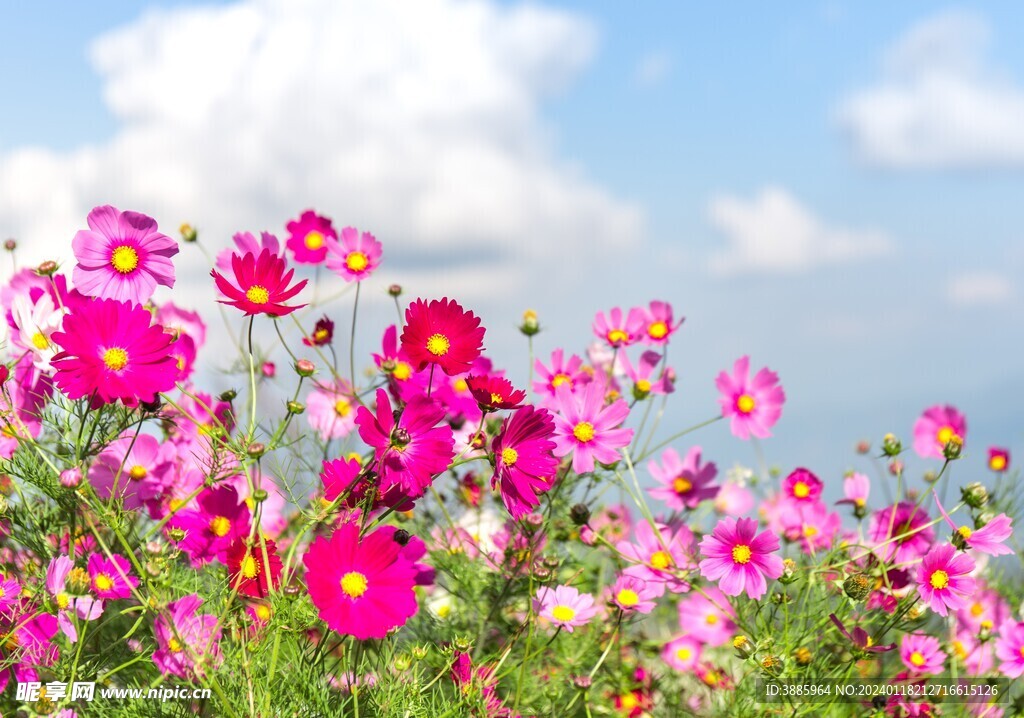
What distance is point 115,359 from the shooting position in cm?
103

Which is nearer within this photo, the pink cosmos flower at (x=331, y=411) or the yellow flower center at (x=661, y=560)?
the yellow flower center at (x=661, y=560)

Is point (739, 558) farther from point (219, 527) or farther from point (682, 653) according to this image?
point (682, 653)

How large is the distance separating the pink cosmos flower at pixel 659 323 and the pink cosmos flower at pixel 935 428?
0.56 m

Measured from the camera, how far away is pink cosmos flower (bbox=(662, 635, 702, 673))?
1967 mm

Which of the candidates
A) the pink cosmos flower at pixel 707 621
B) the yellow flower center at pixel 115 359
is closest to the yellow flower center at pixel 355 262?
the yellow flower center at pixel 115 359

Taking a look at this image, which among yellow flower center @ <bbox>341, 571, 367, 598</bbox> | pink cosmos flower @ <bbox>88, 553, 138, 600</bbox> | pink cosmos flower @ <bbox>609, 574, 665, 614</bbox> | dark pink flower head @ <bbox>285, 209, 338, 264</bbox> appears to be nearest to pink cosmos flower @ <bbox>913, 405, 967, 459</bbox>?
pink cosmos flower @ <bbox>609, 574, 665, 614</bbox>

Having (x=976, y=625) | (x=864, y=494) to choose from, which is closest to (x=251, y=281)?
(x=864, y=494)

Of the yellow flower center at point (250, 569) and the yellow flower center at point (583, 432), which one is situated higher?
the yellow flower center at point (583, 432)

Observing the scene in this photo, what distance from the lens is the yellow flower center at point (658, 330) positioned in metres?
1.73

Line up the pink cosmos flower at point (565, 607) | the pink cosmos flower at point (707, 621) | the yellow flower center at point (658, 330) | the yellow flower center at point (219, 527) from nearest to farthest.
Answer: the yellow flower center at point (219, 527)
the pink cosmos flower at point (565, 607)
the yellow flower center at point (658, 330)
the pink cosmos flower at point (707, 621)

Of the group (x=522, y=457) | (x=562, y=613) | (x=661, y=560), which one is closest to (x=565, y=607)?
(x=562, y=613)

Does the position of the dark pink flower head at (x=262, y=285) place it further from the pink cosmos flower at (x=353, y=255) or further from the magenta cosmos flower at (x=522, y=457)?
the pink cosmos flower at (x=353, y=255)

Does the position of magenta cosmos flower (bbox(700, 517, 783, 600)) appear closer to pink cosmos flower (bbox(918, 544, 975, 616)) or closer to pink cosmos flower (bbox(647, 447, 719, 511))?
pink cosmos flower (bbox(918, 544, 975, 616))

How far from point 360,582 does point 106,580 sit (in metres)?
0.41
